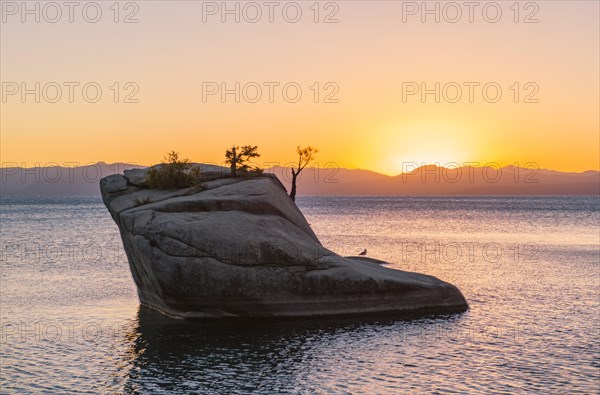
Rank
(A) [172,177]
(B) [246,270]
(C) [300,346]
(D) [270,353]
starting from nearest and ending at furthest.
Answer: (D) [270,353] → (C) [300,346] → (B) [246,270] → (A) [172,177]

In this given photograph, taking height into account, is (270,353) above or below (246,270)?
below

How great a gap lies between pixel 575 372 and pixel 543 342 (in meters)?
3.96

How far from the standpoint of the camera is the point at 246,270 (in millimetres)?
29297

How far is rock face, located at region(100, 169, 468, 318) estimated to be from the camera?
29.1 metres

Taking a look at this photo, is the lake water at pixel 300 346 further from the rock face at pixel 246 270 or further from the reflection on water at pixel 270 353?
the rock face at pixel 246 270

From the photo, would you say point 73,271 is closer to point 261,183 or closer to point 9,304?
point 9,304

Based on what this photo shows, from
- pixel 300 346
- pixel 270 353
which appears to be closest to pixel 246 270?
pixel 300 346

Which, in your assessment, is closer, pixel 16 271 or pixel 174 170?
pixel 174 170

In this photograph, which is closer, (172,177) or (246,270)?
(246,270)

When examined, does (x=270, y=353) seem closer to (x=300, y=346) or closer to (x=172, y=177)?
(x=300, y=346)

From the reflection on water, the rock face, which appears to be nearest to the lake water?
the reflection on water

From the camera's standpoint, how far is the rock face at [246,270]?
2906 cm

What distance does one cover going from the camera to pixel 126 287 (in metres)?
39.4

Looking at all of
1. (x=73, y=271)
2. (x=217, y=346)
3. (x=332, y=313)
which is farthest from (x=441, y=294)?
(x=73, y=271)
